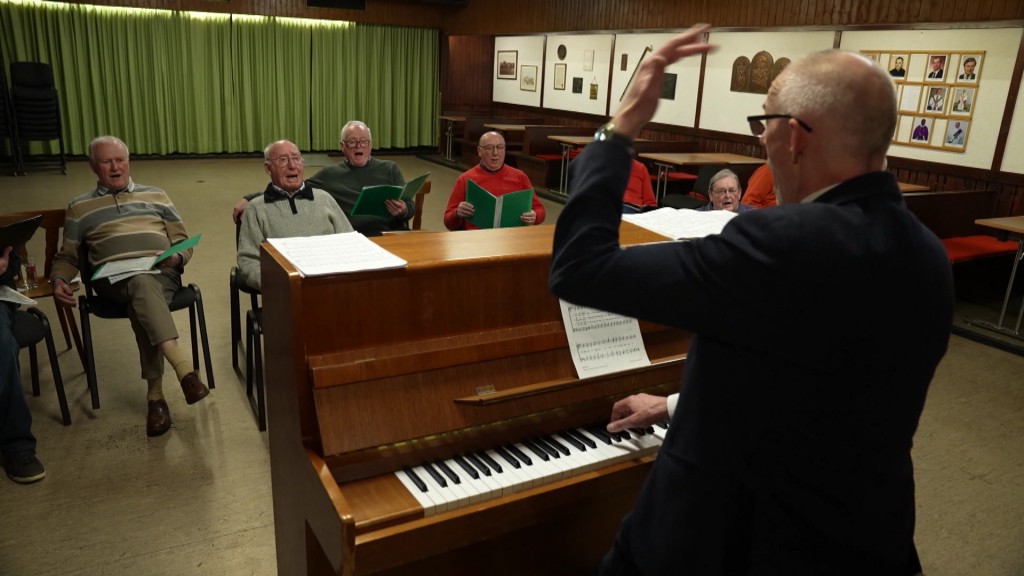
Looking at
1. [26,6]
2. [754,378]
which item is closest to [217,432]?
[754,378]

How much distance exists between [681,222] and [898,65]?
5741 millimetres

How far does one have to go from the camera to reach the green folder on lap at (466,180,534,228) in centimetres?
409

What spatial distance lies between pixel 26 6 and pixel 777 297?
1206 cm

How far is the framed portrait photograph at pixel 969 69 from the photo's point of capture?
6.08m

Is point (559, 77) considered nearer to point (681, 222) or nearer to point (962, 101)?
point (962, 101)

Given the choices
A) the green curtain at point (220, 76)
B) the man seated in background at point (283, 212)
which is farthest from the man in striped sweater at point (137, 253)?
the green curtain at point (220, 76)

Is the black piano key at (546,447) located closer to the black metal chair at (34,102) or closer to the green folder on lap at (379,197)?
the green folder on lap at (379,197)

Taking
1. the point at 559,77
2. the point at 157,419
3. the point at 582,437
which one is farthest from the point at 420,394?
the point at 559,77

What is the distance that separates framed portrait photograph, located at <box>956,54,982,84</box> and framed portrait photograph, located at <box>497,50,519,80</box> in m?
7.45

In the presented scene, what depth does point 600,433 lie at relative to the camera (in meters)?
1.79

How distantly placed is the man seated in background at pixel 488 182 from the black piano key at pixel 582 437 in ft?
8.37

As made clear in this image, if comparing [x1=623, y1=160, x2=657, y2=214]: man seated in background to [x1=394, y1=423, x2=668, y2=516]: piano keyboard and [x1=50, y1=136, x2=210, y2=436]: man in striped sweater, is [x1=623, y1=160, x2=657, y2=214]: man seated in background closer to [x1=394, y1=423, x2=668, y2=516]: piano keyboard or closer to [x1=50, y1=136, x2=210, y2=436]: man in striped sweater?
[x1=50, y1=136, x2=210, y2=436]: man in striped sweater

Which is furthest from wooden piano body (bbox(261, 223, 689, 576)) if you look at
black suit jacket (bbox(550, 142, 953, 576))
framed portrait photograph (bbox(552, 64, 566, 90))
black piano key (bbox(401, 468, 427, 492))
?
framed portrait photograph (bbox(552, 64, 566, 90))

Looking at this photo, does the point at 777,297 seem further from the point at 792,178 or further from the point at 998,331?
the point at 998,331
